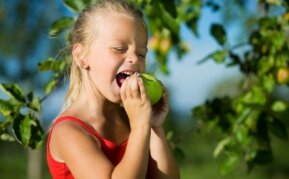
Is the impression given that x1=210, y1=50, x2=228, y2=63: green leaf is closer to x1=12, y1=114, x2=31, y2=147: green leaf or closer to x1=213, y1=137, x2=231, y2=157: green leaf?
x1=213, y1=137, x2=231, y2=157: green leaf

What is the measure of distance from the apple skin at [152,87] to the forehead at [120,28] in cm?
8

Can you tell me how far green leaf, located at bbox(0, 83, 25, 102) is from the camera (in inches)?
63.0

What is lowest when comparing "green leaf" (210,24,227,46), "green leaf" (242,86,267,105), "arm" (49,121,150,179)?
"green leaf" (242,86,267,105)

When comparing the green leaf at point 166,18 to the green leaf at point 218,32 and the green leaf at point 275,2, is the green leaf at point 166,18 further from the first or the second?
the green leaf at point 275,2

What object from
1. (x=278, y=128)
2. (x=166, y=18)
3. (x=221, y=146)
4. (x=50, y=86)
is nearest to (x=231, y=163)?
(x=221, y=146)

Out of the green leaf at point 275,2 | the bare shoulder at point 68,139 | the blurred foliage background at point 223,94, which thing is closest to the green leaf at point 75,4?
the blurred foliage background at point 223,94

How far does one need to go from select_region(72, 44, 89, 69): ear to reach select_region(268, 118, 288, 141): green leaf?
99cm

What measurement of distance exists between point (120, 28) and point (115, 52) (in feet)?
0.17

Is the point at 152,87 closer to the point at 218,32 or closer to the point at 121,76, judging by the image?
the point at 121,76

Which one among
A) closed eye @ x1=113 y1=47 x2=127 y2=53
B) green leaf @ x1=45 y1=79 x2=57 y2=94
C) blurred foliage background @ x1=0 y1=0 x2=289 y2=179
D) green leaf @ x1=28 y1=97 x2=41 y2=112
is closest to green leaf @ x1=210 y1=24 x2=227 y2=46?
blurred foliage background @ x1=0 y1=0 x2=289 y2=179

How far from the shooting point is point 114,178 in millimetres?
1114

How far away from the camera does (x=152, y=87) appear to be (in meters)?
1.23

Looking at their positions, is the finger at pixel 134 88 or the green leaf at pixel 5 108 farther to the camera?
the green leaf at pixel 5 108

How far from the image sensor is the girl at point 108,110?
3.74ft
